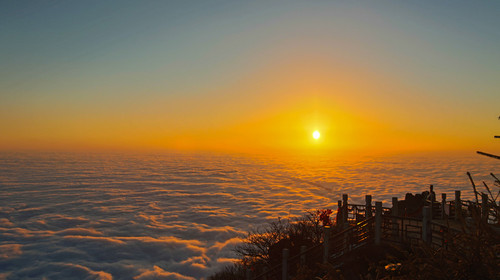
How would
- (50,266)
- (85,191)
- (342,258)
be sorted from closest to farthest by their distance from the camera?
1. (342,258)
2. (50,266)
3. (85,191)

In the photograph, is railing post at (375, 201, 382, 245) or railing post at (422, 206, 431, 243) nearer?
railing post at (422, 206, 431, 243)

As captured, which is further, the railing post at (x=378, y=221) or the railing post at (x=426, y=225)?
the railing post at (x=378, y=221)

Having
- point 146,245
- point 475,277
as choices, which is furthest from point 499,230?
point 146,245

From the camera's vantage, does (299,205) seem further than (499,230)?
Yes

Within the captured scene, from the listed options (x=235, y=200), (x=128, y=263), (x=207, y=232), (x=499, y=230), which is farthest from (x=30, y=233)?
(x=499, y=230)

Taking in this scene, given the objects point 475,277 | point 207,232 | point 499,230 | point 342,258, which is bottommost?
point 207,232

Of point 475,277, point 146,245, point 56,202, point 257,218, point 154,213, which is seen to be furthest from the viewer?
point 56,202

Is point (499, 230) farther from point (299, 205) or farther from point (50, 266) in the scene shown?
point (299, 205)

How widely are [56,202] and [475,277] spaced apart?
457 feet

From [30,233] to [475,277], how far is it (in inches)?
3818

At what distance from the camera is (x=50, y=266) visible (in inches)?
2315

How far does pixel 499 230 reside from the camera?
17.3ft

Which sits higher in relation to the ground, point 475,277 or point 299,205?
point 475,277

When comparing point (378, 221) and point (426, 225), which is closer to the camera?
point (426, 225)
